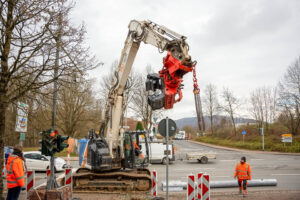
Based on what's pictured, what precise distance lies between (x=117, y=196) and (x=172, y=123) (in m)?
3.88

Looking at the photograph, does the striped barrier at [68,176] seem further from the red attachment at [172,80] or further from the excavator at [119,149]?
the red attachment at [172,80]

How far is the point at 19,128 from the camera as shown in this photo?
9.31m

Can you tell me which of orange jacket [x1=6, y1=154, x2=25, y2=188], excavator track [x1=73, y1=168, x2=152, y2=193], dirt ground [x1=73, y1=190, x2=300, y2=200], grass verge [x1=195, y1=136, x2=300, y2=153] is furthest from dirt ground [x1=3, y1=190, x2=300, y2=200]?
grass verge [x1=195, y1=136, x2=300, y2=153]

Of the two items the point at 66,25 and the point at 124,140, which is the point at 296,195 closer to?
the point at 124,140

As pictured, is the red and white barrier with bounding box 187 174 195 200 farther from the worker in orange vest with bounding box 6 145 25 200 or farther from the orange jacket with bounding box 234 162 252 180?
the worker in orange vest with bounding box 6 145 25 200

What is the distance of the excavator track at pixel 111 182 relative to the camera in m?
9.73

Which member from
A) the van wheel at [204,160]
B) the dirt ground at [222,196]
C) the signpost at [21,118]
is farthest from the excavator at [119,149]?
the van wheel at [204,160]

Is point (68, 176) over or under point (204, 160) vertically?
over

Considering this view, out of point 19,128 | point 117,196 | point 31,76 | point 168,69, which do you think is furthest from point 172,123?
point 19,128

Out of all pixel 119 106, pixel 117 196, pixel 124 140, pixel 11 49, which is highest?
pixel 11 49

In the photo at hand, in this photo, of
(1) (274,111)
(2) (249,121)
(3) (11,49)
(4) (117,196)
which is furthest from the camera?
(2) (249,121)

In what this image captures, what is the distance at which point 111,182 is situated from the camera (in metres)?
9.80

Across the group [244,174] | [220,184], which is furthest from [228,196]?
[220,184]

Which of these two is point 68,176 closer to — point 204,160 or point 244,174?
point 244,174
